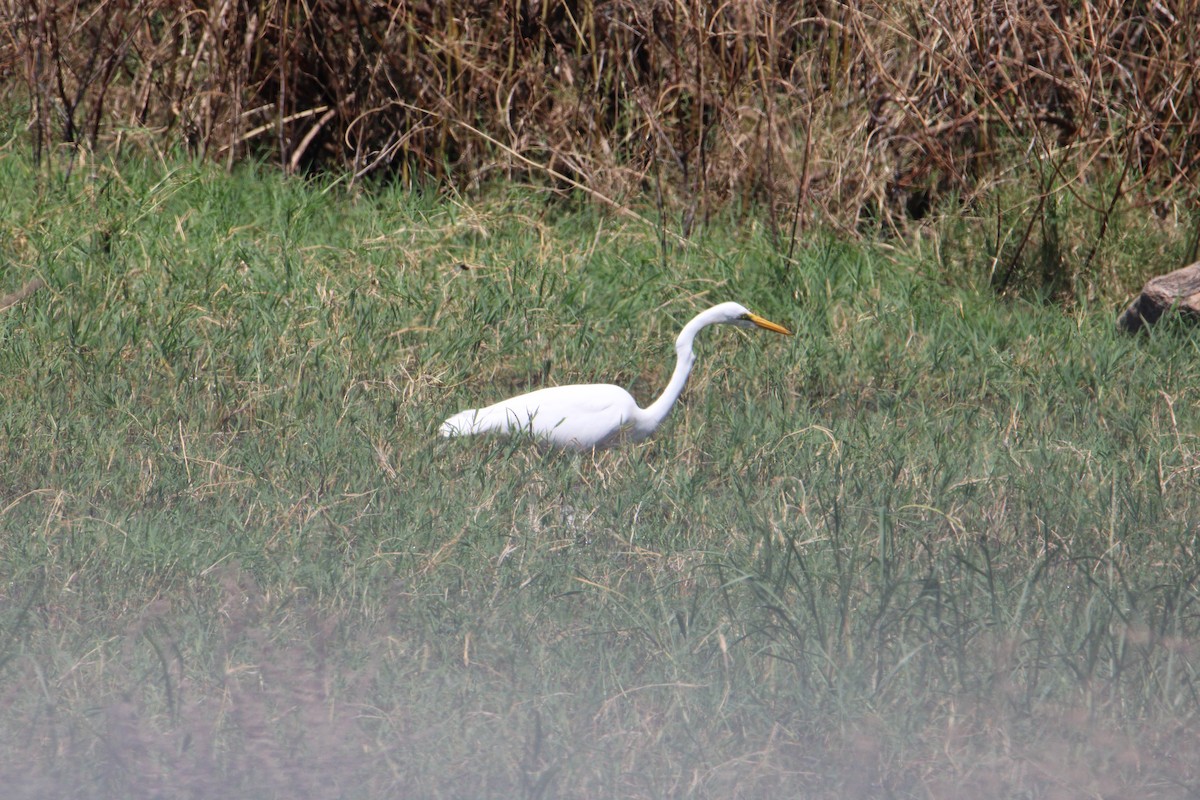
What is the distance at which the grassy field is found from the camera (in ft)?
8.79

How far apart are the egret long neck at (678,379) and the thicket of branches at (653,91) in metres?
1.72

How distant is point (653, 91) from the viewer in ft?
22.7

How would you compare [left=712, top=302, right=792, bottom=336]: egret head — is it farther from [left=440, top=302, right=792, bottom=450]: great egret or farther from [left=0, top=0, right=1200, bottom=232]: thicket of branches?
[left=0, top=0, right=1200, bottom=232]: thicket of branches

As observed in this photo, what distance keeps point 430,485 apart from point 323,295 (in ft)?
5.54

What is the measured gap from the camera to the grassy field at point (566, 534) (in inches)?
105

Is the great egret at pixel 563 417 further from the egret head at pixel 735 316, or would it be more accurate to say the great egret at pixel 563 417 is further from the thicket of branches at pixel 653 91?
the thicket of branches at pixel 653 91

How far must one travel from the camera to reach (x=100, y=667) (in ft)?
9.41

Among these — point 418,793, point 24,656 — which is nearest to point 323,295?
point 24,656

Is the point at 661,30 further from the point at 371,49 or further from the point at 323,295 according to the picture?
the point at 323,295

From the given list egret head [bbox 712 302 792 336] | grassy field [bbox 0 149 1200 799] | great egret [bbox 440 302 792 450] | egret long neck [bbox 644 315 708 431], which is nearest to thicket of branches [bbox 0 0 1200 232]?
grassy field [bbox 0 149 1200 799]

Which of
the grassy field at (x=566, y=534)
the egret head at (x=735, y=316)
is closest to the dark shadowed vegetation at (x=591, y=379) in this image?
the grassy field at (x=566, y=534)

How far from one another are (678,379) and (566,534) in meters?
1.12

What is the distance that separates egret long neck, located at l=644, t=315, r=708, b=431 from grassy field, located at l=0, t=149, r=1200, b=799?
10 cm

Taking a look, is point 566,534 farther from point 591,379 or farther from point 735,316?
point 591,379
